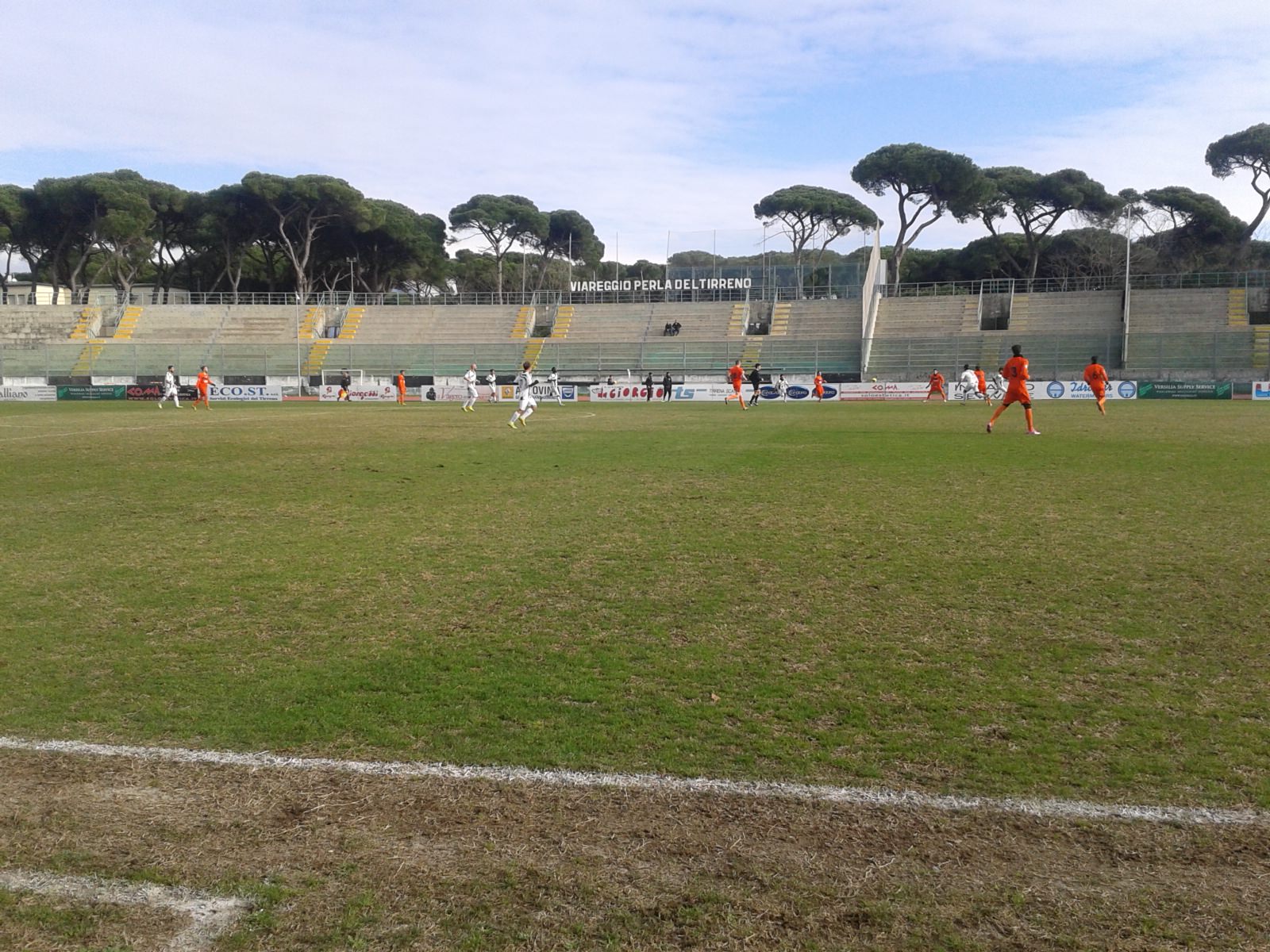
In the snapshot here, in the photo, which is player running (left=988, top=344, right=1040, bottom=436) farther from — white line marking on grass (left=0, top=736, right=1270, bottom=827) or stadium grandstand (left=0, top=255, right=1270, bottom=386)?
stadium grandstand (left=0, top=255, right=1270, bottom=386)

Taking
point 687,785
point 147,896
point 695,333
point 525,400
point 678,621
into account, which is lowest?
point 147,896

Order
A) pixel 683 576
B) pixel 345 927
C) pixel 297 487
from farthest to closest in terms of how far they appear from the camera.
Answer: pixel 297 487, pixel 683 576, pixel 345 927

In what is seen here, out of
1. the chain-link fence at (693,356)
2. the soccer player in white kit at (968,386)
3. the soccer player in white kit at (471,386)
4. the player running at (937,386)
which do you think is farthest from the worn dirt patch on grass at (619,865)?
the chain-link fence at (693,356)

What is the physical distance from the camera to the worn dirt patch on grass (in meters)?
2.75

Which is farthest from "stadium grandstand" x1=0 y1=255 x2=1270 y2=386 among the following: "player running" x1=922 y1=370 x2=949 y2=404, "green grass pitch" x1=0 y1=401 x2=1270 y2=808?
"green grass pitch" x1=0 y1=401 x2=1270 y2=808

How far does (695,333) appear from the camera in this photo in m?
54.2

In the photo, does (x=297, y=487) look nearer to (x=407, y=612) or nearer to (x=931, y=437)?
(x=407, y=612)

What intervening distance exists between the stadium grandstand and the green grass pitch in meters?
35.0

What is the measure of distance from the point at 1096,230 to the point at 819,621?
6919cm

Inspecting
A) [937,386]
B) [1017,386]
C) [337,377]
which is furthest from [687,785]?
[337,377]

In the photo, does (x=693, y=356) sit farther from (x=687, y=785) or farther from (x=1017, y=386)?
(x=687, y=785)

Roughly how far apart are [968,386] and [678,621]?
3478 cm

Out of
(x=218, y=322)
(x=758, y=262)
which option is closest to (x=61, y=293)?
(x=218, y=322)

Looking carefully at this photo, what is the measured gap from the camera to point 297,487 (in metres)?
12.0
